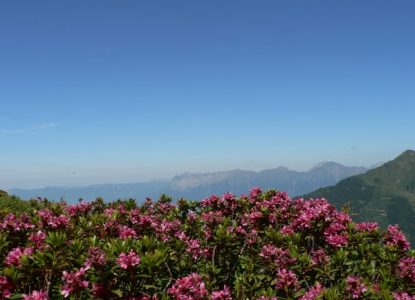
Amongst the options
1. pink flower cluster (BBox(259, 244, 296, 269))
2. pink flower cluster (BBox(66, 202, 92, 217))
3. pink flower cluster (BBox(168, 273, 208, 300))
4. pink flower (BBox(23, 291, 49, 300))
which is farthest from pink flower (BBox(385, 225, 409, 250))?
pink flower cluster (BBox(66, 202, 92, 217))

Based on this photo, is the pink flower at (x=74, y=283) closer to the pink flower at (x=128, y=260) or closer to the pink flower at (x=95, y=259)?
the pink flower at (x=95, y=259)

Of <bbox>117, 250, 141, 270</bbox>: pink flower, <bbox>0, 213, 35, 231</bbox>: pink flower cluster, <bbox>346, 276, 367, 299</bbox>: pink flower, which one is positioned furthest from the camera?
<bbox>0, 213, 35, 231</bbox>: pink flower cluster

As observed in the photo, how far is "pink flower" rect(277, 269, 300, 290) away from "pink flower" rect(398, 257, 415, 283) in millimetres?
2274

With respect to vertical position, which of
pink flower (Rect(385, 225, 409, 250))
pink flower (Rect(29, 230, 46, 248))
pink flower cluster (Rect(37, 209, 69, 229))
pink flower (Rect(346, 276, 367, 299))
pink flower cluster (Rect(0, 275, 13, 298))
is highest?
pink flower cluster (Rect(37, 209, 69, 229))

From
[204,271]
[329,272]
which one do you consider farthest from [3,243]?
[329,272]

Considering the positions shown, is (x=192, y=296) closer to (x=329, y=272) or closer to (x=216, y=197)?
(x=329, y=272)

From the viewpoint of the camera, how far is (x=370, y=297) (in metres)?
6.84

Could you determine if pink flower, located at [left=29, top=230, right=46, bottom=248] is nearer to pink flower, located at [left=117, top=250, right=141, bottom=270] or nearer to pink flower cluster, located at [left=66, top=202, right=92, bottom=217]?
pink flower, located at [left=117, top=250, right=141, bottom=270]

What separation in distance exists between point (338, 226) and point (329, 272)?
1.87 metres

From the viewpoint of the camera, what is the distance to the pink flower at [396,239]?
31.5 ft

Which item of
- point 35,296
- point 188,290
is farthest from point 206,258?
point 35,296

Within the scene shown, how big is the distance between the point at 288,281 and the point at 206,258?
276cm

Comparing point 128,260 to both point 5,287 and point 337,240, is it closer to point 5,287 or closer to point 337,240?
point 5,287

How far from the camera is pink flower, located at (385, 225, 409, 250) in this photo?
961cm
